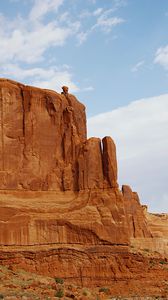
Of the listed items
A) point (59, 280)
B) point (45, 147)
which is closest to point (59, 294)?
point (59, 280)

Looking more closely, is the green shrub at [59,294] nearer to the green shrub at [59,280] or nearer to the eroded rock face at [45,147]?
the green shrub at [59,280]

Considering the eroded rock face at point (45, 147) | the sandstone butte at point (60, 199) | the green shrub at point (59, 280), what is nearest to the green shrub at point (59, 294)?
the green shrub at point (59, 280)

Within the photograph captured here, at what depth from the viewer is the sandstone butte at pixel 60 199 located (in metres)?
41.8

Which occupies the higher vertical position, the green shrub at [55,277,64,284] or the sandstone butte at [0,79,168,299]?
the sandstone butte at [0,79,168,299]

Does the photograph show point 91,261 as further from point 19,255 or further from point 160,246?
point 160,246

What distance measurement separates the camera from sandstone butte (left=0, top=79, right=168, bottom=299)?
41.8 m

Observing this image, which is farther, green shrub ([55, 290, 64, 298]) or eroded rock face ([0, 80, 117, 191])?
eroded rock face ([0, 80, 117, 191])

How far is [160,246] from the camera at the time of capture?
7812cm

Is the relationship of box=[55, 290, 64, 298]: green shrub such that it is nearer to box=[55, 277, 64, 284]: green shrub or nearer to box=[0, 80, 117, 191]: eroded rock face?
box=[55, 277, 64, 284]: green shrub

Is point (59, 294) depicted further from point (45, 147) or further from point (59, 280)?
point (45, 147)

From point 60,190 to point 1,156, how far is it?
499 cm

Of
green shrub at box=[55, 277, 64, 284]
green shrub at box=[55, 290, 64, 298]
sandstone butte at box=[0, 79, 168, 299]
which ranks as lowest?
green shrub at box=[55, 290, 64, 298]

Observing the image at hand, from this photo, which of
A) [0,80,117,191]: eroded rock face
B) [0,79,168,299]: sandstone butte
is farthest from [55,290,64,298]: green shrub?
[0,80,117,191]: eroded rock face

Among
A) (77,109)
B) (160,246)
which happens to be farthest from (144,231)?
(77,109)
